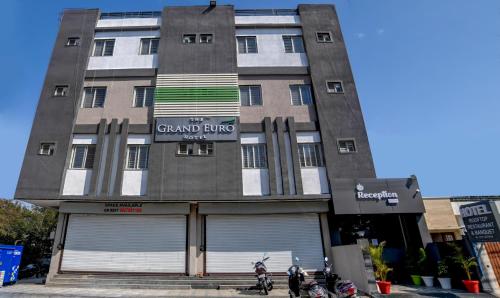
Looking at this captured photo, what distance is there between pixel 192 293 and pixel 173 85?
33.7 feet

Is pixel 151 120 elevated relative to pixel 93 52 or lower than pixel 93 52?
lower

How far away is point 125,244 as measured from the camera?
1298 centimetres

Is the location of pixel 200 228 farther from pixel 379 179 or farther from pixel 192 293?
pixel 379 179

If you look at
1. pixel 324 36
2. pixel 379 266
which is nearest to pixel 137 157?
pixel 379 266

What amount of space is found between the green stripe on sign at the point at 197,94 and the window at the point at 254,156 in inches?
110

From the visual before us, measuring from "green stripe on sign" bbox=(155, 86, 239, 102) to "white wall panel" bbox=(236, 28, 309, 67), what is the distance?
2231mm

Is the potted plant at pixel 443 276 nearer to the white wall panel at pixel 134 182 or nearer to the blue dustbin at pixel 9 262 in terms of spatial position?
the white wall panel at pixel 134 182

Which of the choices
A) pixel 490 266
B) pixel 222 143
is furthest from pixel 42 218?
pixel 490 266

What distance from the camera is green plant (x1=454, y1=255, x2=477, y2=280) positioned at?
10.2m

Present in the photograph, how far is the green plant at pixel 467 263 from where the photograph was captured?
10.2 meters

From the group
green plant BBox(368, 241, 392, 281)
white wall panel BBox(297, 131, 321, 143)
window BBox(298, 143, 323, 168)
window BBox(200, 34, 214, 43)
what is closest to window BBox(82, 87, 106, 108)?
window BBox(200, 34, 214, 43)

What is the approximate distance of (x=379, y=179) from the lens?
13047 millimetres

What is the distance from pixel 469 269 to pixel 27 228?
98.9 feet

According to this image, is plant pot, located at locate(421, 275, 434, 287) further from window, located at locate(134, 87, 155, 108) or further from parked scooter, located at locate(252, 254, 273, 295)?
window, located at locate(134, 87, 155, 108)
